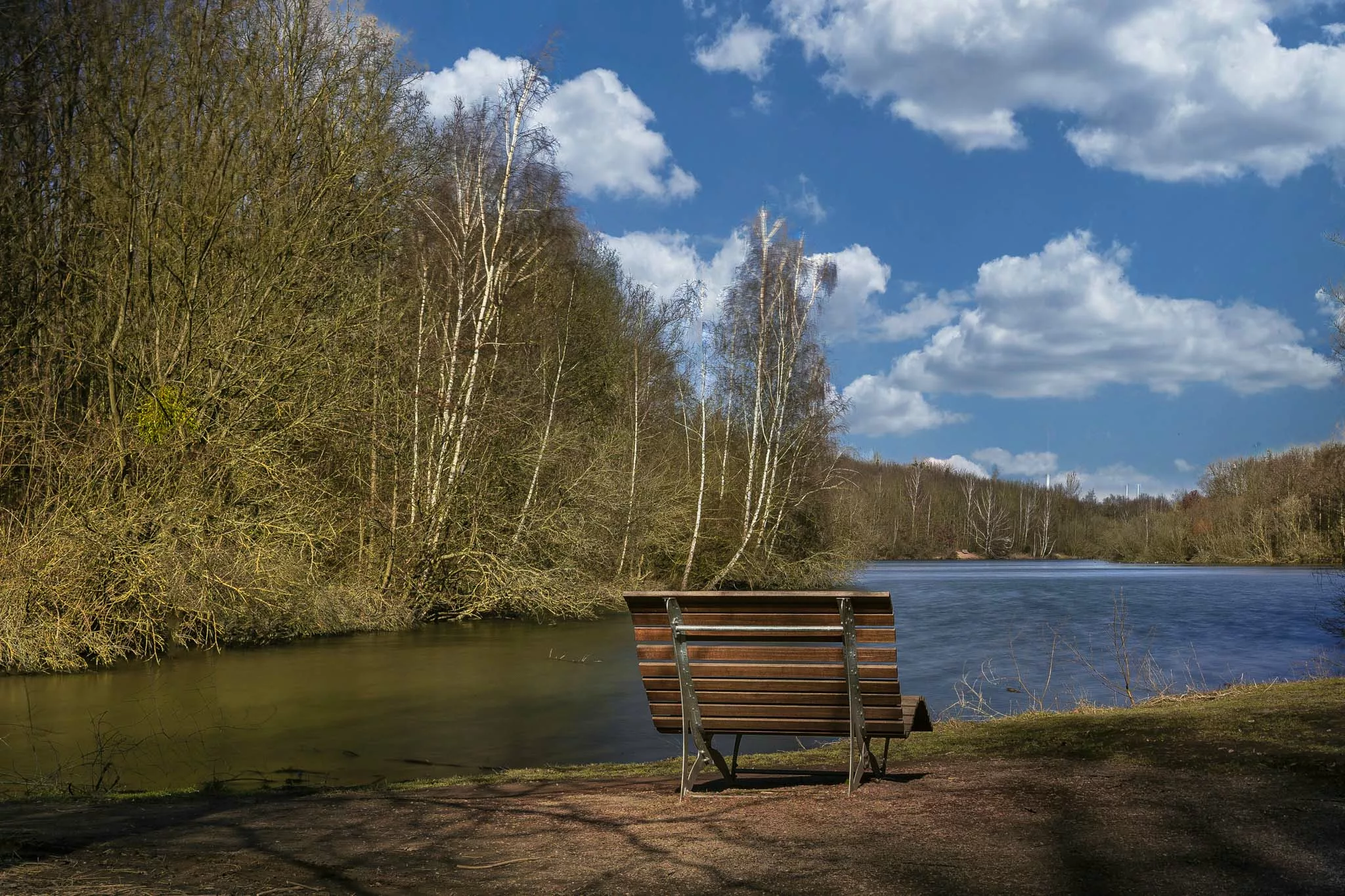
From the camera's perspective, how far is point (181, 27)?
56.0 ft

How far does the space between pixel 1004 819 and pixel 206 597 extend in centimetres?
1270

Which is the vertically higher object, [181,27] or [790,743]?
[181,27]

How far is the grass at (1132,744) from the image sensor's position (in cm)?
566

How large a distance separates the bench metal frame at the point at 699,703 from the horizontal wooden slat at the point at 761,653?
0.04 m

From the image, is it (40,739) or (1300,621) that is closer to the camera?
(40,739)

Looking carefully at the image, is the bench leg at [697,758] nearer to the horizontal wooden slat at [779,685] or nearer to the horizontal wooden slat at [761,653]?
the horizontal wooden slat at [779,685]

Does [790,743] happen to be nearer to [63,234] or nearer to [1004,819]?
[1004,819]

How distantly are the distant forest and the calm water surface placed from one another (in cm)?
116

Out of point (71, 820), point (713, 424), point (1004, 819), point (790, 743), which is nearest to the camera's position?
point (1004, 819)

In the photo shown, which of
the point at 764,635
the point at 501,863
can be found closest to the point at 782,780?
the point at 764,635

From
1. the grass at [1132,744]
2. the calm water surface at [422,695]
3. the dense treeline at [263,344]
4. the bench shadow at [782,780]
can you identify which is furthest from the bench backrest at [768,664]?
the dense treeline at [263,344]

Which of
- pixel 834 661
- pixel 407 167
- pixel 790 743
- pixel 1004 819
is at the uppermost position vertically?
pixel 407 167

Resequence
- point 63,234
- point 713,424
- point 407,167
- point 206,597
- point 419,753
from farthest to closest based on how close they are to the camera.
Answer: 1. point 713,424
2. point 407,167
3. point 63,234
4. point 206,597
5. point 419,753

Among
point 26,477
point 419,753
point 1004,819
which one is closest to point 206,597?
point 26,477
